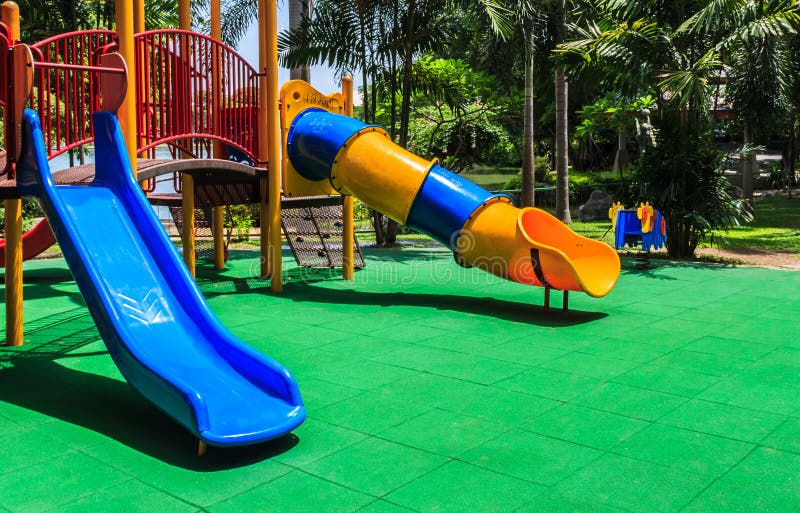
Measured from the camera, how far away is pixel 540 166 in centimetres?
3081

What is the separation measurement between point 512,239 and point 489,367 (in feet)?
8.51

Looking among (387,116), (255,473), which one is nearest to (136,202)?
(255,473)

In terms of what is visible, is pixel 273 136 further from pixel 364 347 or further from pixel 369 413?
pixel 369 413

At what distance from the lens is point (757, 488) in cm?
372

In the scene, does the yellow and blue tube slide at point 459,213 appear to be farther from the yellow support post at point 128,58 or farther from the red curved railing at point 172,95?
the yellow support post at point 128,58

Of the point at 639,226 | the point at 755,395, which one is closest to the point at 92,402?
the point at 755,395

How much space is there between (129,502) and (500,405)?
2.52 m

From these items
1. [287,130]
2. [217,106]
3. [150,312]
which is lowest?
[150,312]

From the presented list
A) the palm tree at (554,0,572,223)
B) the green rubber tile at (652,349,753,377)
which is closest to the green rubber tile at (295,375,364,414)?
the green rubber tile at (652,349,753,377)

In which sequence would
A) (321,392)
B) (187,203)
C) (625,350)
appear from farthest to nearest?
(187,203), (625,350), (321,392)

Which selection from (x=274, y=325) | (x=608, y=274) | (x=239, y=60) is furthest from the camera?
(x=239, y=60)

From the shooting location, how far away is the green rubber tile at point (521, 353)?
21.1ft

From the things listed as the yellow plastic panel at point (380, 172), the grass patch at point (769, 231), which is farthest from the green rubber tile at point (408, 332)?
the grass patch at point (769, 231)

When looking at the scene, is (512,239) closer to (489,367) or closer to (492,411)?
(489,367)
